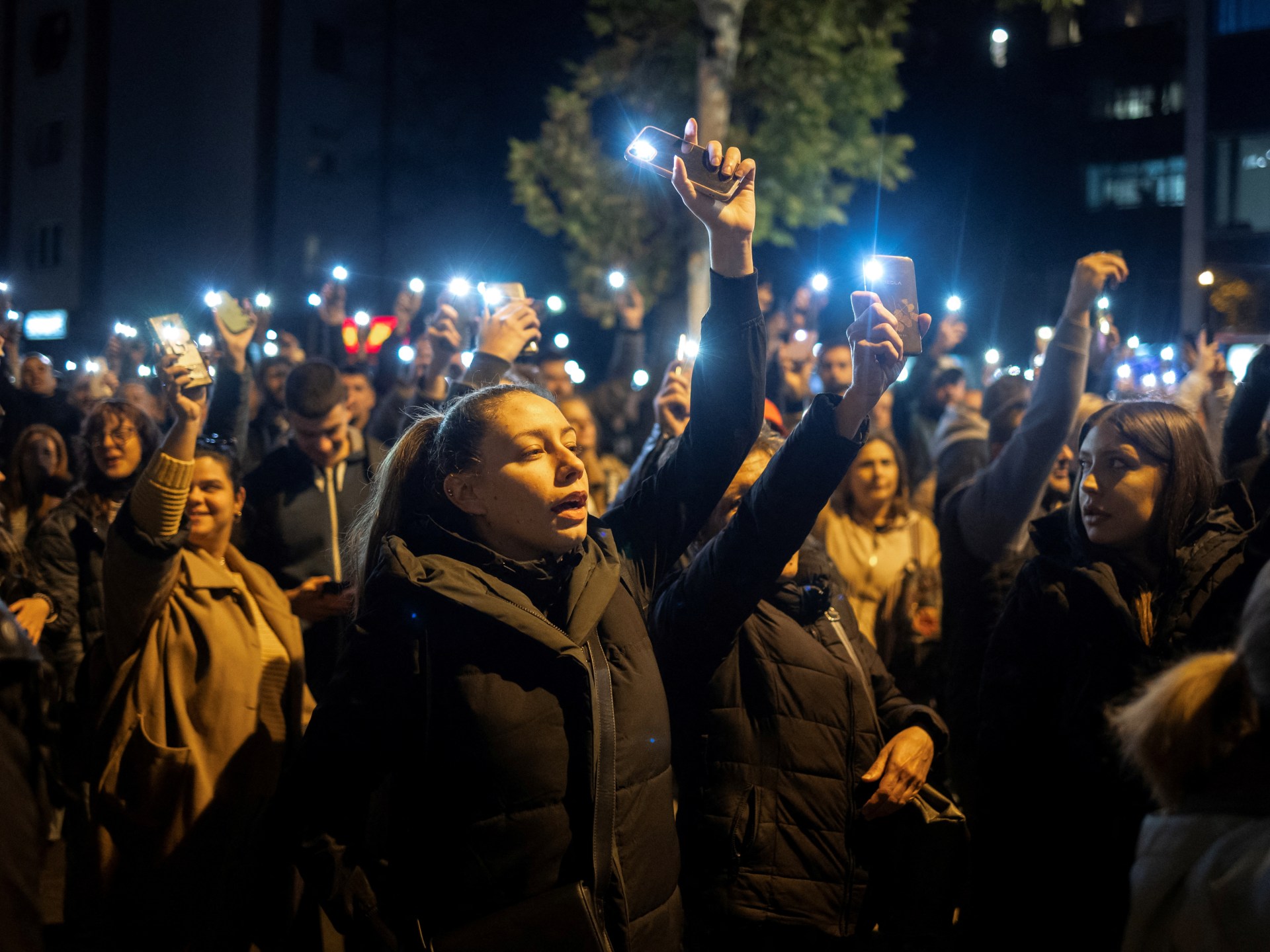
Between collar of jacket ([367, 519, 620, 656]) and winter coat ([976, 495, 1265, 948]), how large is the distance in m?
1.24

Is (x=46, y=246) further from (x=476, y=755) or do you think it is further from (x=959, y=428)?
(x=476, y=755)

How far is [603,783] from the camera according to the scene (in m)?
2.28

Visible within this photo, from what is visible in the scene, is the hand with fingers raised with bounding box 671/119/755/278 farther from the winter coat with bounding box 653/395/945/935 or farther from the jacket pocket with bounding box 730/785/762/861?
the jacket pocket with bounding box 730/785/762/861

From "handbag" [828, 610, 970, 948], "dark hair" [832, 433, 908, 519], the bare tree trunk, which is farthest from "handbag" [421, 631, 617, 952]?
the bare tree trunk

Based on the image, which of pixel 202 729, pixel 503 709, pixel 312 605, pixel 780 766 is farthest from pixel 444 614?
pixel 312 605

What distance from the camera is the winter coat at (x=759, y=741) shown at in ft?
8.84

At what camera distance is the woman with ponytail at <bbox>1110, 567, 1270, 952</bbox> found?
64.4 inches

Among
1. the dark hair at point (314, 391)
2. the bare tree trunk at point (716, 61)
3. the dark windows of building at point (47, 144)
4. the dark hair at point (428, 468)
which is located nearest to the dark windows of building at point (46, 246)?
the dark windows of building at point (47, 144)

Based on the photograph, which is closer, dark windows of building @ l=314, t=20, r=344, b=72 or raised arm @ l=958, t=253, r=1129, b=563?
raised arm @ l=958, t=253, r=1129, b=563

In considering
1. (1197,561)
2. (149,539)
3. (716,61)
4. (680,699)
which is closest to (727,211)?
(680,699)

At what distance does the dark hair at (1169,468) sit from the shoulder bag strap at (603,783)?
1499mm

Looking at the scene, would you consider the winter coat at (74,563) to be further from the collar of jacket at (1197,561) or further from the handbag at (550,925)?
the collar of jacket at (1197,561)

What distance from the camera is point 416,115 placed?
95.5 ft

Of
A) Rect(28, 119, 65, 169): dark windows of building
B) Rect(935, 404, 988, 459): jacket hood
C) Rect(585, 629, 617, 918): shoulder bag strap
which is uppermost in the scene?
Rect(28, 119, 65, 169): dark windows of building
